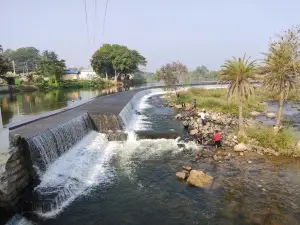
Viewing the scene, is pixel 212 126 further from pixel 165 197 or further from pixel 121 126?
pixel 165 197

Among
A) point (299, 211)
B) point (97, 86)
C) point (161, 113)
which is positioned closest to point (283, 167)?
point (299, 211)

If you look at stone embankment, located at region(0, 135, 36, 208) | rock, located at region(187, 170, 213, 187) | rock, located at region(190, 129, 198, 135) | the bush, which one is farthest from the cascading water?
the bush

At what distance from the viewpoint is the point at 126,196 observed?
43.4 ft

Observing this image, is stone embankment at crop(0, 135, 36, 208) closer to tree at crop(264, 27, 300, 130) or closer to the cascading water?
the cascading water

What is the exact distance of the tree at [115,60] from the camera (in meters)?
86.5

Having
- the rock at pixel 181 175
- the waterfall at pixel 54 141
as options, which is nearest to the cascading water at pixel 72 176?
the waterfall at pixel 54 141

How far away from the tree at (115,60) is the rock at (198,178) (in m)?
74.1

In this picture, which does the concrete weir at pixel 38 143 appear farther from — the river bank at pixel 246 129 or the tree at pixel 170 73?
the tree at pixel 170 73

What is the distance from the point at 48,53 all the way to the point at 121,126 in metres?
118

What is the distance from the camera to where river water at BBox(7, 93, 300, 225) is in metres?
11.4

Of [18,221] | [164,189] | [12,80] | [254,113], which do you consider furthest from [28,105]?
[12,80]

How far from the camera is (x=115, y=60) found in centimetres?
8669

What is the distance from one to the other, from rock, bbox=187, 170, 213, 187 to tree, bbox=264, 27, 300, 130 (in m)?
10.7

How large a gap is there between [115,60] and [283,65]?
72.0 m
